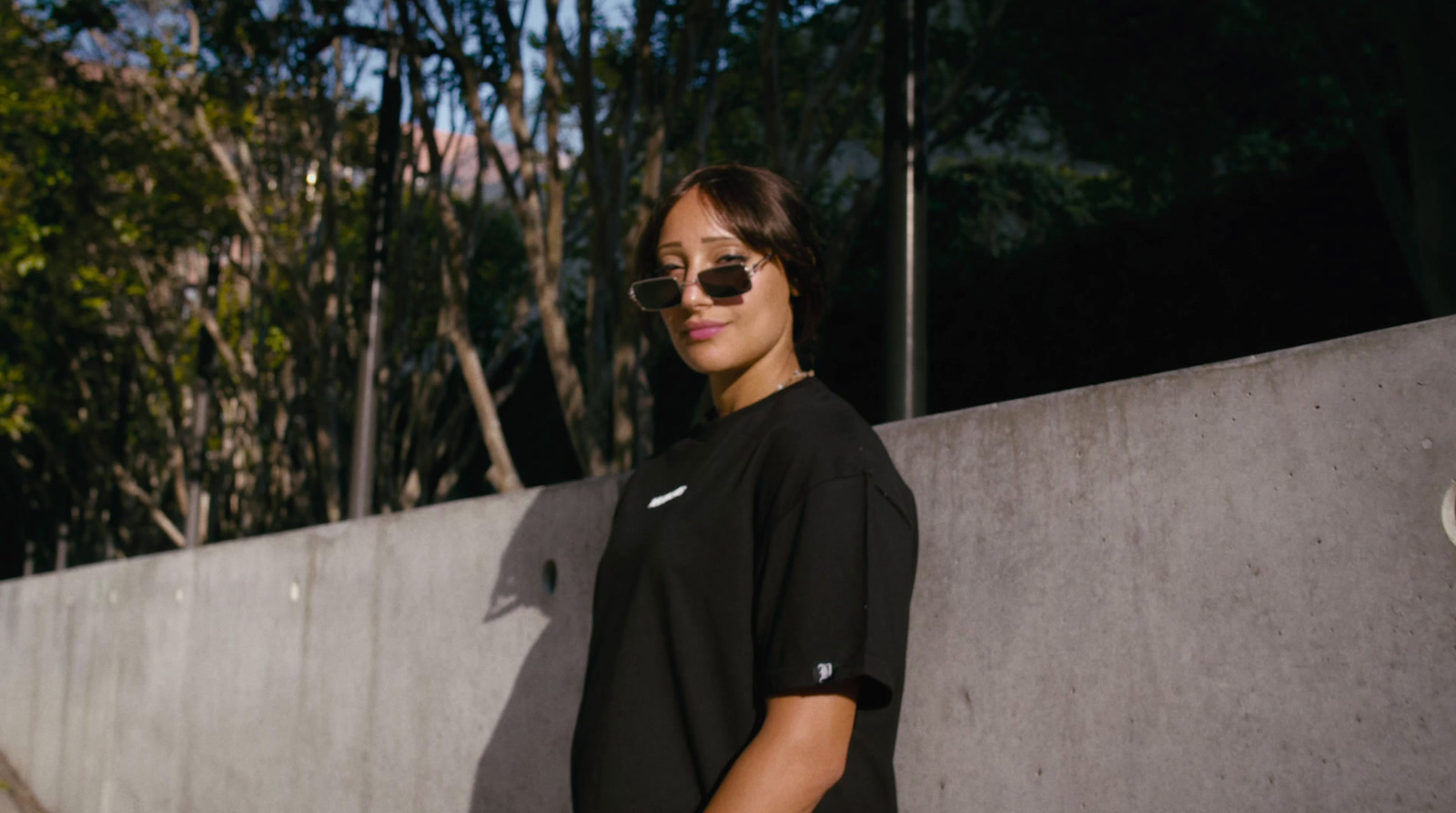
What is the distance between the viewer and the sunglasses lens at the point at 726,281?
2096mm

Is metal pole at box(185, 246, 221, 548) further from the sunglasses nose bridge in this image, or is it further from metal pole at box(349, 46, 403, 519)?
the sunglasses nose bridge

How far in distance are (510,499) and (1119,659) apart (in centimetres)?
192

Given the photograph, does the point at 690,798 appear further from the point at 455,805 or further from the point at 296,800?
the point at 296,800

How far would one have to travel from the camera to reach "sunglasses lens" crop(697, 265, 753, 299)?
82.5 inches

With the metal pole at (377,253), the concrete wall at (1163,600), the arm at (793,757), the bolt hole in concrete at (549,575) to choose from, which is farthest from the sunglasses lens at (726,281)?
the metal pole at (377,253)

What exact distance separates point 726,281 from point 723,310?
0.05m

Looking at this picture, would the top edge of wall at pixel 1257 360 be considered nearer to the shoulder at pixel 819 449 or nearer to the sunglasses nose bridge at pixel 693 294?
the shoulder at pixel 819 449

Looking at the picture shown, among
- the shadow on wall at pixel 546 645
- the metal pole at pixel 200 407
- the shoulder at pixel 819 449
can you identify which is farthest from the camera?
the metal pole at pixel 200 407

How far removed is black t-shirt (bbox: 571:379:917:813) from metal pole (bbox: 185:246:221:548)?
873cm

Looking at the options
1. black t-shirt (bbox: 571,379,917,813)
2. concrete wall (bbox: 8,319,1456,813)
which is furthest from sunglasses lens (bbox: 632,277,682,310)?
concrete wall (bbox: 8,319,1456,813)

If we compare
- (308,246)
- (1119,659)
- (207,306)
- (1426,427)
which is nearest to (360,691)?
(1119,659)

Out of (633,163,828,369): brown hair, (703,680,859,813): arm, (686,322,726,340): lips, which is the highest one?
(633,163,828,369): brown hair

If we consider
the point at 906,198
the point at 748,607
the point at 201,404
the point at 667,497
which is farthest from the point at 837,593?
the point at 201,404

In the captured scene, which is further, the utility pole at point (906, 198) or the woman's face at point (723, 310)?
the utility pole at point (906, 198)
